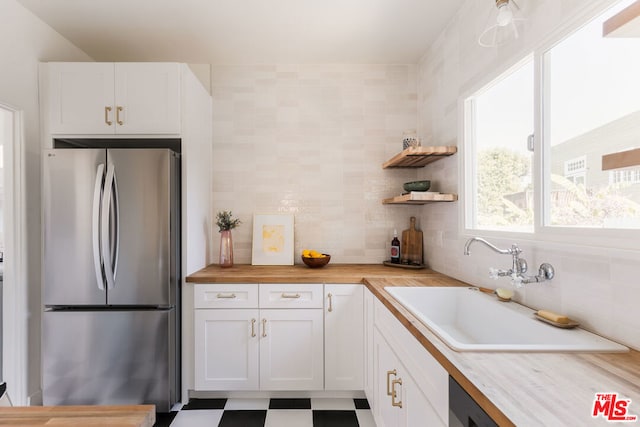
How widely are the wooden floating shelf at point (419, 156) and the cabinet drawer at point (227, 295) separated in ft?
4.54

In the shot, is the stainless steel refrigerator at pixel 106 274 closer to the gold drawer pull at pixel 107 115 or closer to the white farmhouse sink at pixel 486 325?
the gold drawer pull at pixel 107 115

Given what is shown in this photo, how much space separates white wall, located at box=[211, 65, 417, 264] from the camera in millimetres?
2951

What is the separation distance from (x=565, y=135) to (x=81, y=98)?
9.19ft

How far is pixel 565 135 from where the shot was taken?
1369mm

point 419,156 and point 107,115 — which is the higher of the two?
point 107,115

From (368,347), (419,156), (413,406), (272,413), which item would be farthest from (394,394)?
(419,156)

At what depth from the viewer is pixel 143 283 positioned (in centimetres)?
217

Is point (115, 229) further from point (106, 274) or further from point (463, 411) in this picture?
point (463, 411)

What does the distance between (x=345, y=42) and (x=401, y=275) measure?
1.80 m

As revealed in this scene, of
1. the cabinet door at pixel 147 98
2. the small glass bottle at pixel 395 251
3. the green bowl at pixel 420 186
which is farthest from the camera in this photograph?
the small glass bottle at pixel 395 251

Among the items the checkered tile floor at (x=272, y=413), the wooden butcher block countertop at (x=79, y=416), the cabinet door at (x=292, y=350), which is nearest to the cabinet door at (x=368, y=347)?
the checkered tile floor at (x=272, y=413)

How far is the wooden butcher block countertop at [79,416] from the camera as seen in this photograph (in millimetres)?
801

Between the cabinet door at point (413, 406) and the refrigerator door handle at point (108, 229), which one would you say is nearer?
the cabinet door at point (413, 406)

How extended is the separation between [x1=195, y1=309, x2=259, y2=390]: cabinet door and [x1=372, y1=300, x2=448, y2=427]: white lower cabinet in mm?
854
